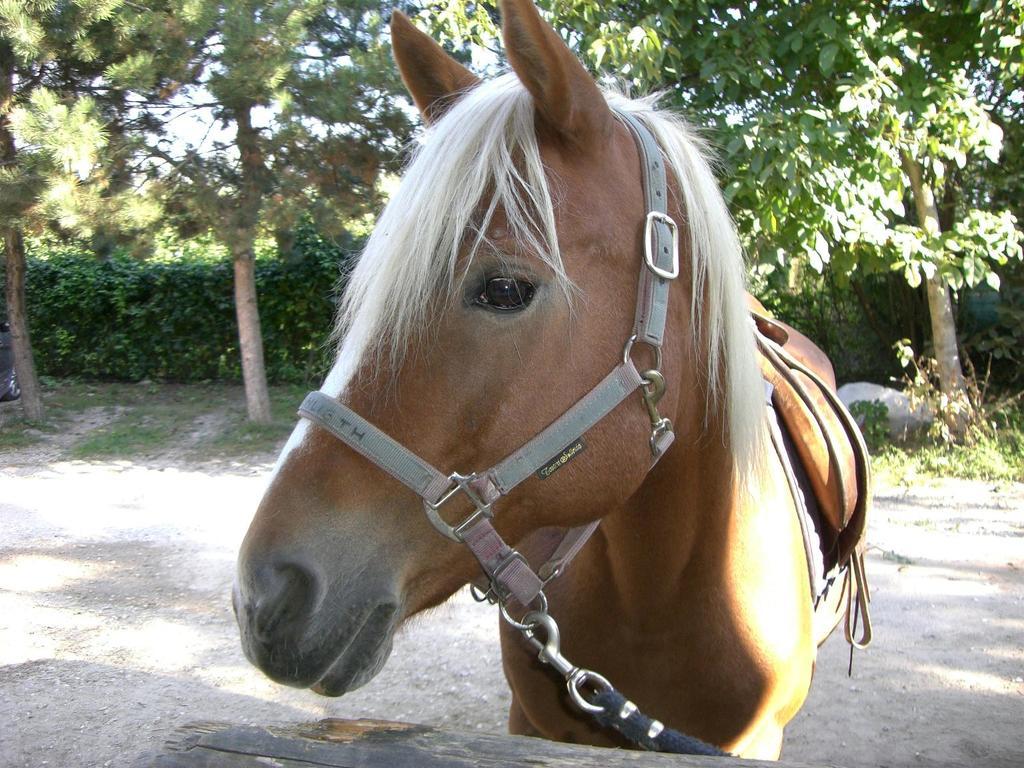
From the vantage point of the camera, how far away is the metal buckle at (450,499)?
116cm

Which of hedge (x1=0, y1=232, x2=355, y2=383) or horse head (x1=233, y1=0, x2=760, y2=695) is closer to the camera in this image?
horse head (x1=233, y1=0, x2=760, y2=695)

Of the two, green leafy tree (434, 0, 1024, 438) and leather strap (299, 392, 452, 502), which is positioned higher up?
green leafy tree (434, 0, 1024, 438)

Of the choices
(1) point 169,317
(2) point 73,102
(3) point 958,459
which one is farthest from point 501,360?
(1) point 169,317

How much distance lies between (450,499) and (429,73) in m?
0.85

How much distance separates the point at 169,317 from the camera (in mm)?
11359

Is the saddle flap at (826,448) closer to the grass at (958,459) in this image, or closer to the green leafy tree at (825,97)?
the green leafy tree at (825,97)

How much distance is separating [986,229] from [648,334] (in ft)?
18.7

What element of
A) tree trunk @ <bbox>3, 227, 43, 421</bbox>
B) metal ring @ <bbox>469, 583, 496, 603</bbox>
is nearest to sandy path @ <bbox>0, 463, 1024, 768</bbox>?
metal ring @ <bbox>469, 583, 496, 603</bbox>

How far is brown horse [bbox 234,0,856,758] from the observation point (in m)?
1.13

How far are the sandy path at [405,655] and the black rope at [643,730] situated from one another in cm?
86

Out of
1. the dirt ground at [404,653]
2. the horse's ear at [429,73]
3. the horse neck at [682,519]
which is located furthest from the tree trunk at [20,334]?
the horse neck at [682,519]

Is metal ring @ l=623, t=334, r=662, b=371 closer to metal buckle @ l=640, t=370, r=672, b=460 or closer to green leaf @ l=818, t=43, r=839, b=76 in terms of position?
metal buckle @ l=640, t=370, r=672, b=460

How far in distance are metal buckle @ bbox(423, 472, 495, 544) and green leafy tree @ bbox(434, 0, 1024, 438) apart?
12.4ft

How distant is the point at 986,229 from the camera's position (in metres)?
5.75
